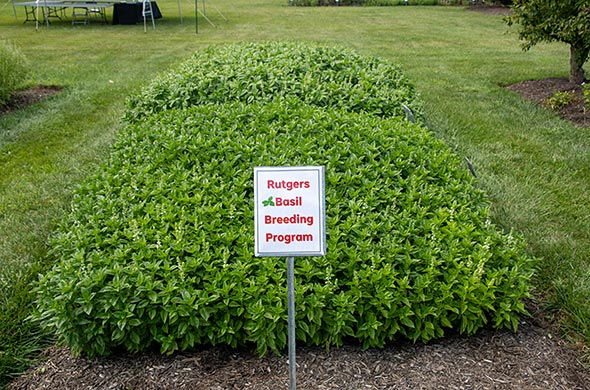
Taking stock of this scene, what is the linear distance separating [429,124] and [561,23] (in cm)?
288

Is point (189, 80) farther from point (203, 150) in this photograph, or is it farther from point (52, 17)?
point (52, 17)

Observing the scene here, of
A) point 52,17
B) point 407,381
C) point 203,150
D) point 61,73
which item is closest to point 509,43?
point 61,73

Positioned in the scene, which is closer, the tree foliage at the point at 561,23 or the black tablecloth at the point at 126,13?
the tree foliage at the point at 561,23

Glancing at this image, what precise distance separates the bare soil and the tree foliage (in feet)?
19.3

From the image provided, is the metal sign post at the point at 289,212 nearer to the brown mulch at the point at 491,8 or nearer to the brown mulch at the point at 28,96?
the brown mulch at the point at 28,96

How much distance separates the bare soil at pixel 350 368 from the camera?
8.39 ft

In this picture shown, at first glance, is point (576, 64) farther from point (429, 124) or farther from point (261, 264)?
point (261, 264)

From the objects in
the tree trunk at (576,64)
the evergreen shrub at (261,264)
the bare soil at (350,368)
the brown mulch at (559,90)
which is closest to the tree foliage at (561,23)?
the tree trunk at (576,64)

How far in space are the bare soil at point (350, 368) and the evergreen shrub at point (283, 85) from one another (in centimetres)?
275

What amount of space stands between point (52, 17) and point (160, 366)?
2047cm

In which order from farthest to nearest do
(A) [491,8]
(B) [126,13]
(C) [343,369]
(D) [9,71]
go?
(A) [491,8] < (B) [126,13] < (D) [9,71] < (C) [343,369]

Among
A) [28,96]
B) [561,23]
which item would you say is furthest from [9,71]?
[561,23]

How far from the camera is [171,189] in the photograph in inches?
138

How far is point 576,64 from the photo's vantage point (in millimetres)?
8367
